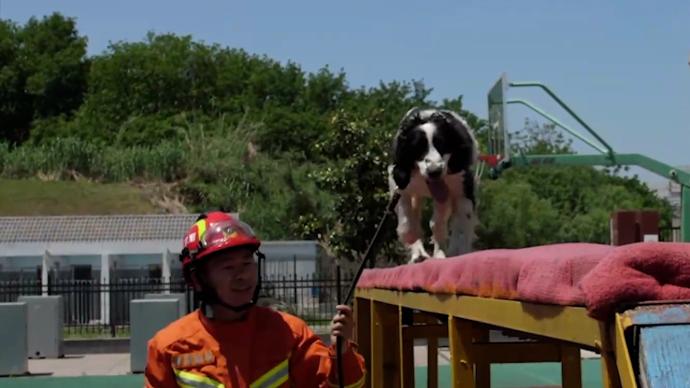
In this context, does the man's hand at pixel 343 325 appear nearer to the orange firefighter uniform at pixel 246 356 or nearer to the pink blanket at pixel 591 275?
the orange firefighter uniform at pixel 246 356

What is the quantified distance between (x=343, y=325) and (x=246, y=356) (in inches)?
11.3

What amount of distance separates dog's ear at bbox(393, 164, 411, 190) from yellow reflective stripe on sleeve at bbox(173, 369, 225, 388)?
14.1ft

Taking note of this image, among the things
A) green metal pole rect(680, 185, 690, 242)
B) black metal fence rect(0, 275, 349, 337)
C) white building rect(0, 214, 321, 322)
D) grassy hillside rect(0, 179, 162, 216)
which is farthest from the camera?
grassy hillside rect(0, 179, 162, 216)

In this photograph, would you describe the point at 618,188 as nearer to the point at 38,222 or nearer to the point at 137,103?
the point at 137,103

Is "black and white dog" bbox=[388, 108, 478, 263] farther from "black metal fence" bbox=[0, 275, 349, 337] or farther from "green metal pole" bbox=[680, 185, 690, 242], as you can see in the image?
"black metal fence" bbox=[0, 275, 349, 337]

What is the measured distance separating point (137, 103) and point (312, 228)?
34.1 metres

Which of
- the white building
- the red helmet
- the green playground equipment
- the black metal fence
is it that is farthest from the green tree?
the red helmet

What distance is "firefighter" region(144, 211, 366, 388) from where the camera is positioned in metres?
3.28

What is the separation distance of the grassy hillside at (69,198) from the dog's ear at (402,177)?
3142cm

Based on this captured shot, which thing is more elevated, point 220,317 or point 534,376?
point 220,317

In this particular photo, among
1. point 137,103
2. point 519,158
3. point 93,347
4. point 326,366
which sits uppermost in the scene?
point 137,103

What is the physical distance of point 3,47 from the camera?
68062mm

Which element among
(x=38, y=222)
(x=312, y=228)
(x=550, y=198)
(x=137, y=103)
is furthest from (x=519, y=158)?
(x=137, y=103)

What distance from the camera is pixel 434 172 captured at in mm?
7270
